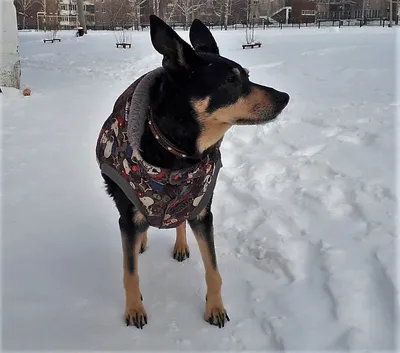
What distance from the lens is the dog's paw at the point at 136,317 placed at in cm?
255

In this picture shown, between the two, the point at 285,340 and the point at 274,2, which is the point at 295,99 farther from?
the point at 274,2

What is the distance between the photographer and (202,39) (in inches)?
108

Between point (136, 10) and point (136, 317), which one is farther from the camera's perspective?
point (136, 10)

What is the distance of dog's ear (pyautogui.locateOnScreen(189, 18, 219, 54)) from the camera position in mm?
2725

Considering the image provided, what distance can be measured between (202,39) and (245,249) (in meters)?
1.41

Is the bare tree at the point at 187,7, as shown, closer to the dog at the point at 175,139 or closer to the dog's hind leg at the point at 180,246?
the dog's hind leg at the point at 180,246

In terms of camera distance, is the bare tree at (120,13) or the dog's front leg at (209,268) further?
the bare tree at (120,13)

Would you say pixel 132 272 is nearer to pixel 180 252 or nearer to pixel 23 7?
pixel 180 252

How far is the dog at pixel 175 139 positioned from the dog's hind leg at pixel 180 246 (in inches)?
21.2

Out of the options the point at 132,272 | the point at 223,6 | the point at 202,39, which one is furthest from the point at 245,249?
the point at 223,6

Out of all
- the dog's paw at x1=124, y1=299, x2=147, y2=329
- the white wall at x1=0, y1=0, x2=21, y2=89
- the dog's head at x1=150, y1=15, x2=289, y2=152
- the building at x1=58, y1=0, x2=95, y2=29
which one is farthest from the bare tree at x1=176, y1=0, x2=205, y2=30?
the dog's paw at x1=124, y1=299, x2=147, y2=329

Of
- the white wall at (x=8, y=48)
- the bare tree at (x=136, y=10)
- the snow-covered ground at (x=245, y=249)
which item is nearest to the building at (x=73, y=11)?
the bare tree at (x=136, y=10)

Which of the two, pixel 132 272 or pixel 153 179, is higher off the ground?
pixel 153 179

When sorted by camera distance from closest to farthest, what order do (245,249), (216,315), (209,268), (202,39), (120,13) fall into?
1. (216,315)
2. (209,268)
3. (202,39)
4. (245,249)
5. (120,13)
